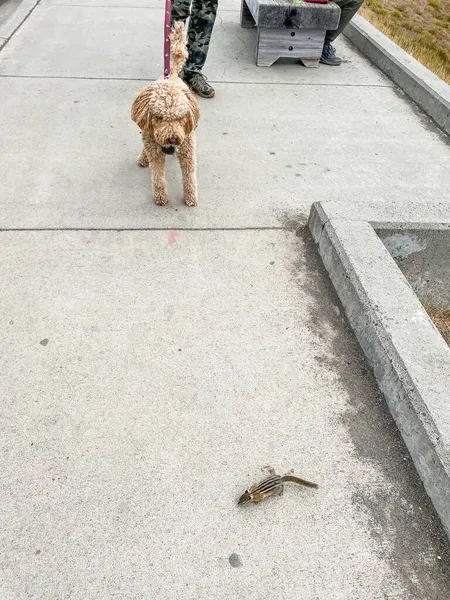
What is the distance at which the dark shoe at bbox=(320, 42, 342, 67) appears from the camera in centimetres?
566

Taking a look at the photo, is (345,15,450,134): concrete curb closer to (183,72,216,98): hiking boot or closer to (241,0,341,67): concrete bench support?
(241,0,341,67): concrete bench support

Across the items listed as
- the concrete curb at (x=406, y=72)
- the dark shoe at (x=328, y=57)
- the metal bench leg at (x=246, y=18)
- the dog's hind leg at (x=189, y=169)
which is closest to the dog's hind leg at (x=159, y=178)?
the dog's hind leg at (x=189, y=169)

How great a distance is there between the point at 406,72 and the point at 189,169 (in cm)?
318

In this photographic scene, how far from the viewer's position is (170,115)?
2697 millimetres

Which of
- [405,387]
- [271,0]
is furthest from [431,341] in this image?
[271,0]

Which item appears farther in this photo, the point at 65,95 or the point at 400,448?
the point at 65,95

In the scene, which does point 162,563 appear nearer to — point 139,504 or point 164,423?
point 139,504

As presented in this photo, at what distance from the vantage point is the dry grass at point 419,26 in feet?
24.0

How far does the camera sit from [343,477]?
1938 mm

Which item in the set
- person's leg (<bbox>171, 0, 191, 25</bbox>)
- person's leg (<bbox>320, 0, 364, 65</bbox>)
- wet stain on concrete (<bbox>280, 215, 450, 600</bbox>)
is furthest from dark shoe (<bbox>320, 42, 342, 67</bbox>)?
wet stain on concrete (<bbox>280, 215, 450, 600</bbox>)

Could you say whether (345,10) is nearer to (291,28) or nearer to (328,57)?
(328,57)

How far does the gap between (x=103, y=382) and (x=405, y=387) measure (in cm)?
125

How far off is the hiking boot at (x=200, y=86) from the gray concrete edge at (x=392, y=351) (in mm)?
2252

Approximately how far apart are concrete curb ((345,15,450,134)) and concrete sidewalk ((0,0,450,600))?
0.49 meters
